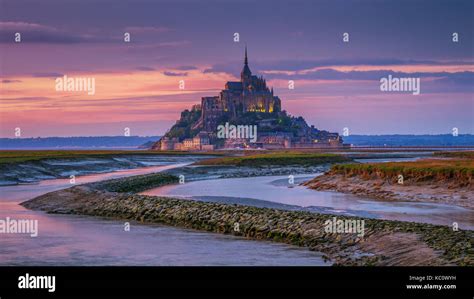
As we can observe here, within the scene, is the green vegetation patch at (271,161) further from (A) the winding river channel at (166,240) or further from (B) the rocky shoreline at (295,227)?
(B) the rocky shoreline at (295,227)

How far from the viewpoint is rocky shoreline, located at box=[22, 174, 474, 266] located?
878 inches

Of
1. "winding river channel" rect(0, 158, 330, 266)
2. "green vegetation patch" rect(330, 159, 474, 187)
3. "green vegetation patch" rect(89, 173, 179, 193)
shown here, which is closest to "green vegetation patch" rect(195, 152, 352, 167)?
"green vegetation patch" rect(89, 173, 179, 193)

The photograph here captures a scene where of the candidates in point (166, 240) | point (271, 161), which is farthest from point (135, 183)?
point (271, 161)

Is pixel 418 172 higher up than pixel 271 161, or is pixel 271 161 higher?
pixel 418 172

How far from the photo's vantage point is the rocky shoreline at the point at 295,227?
22.3 metres

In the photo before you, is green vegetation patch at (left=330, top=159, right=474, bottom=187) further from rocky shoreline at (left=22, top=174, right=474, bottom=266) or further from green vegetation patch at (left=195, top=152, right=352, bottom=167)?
green vegetation patch at (left=195, top=152, right=352, bottom=167)

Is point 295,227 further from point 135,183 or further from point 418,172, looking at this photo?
point 135,183

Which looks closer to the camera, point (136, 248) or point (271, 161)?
point (136, 248)

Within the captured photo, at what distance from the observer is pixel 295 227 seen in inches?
1142

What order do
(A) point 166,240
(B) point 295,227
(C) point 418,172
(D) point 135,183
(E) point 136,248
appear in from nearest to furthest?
(E) point 136,248
(B) point 295,227
(A) point 166,240
(C) point 418,172
(D) point 135,183

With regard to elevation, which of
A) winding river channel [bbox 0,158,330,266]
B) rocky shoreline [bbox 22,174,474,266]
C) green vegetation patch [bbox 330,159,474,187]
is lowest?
winding river channel [bbox 0,158,330,266]
